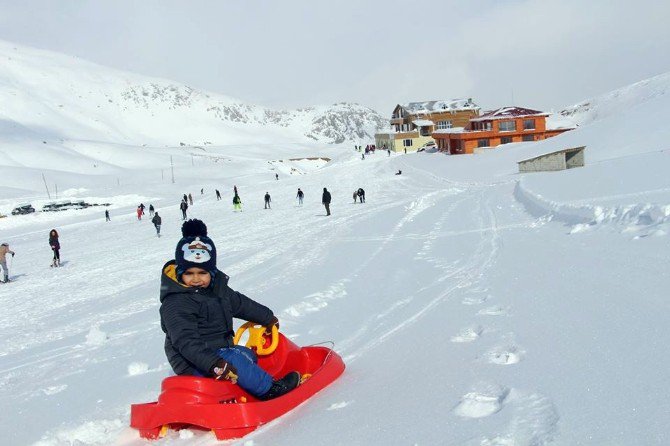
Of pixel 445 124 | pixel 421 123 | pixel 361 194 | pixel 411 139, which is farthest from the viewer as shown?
pixel 445 124

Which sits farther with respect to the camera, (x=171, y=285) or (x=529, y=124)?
(x=529, y=124)

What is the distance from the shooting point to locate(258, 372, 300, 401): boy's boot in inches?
183

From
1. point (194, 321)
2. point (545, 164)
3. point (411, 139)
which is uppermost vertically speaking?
point (411, 139)

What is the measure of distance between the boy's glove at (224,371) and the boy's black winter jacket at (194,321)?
39mm

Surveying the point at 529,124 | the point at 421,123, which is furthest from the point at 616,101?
the point at 529,124

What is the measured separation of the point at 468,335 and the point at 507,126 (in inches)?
2594

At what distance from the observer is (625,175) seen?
18688 mm

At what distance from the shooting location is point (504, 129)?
67312 mm

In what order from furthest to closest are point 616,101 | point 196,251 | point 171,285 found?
point 616,101
point 196,251
point 171,285

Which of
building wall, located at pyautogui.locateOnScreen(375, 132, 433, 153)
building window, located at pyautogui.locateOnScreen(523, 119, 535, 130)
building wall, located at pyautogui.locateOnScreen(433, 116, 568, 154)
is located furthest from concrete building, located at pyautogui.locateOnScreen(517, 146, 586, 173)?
building wall, located at pyautogui.locateOnScreen(375, 132, 433, 153)

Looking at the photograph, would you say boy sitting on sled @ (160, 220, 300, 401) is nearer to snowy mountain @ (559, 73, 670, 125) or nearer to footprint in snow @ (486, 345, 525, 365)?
footprint in snow @ (486, 345, 525, 365)

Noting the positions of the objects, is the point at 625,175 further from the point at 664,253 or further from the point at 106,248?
the point at 106,248

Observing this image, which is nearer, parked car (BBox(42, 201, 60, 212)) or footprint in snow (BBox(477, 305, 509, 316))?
footprint in snow (BBox(477, 305, 509, 316))

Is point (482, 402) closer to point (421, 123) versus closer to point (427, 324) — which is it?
point (427, 324)
